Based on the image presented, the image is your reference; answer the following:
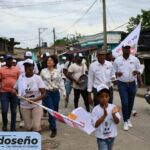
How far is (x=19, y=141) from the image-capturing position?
17.2 feet

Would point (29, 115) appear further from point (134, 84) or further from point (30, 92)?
point (134, 84)

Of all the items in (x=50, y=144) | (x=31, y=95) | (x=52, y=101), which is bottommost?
(x=50, y=144)

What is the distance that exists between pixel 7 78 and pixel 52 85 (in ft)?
3.19

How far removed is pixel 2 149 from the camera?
526 centimetres

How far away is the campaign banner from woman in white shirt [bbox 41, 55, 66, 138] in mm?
4730

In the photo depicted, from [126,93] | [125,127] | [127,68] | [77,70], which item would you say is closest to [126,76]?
[127,68]

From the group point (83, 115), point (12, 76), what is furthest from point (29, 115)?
point (83, 115)

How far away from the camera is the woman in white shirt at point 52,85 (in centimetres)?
1002

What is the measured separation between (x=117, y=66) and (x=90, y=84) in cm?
101

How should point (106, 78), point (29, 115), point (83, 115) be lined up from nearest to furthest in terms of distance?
point (83, 115)
point (29, 115)
point (106, 78)

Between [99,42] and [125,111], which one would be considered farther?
[99,42]

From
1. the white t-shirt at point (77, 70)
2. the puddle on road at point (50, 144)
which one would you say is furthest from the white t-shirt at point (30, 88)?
the white t-shirt at point (77, 70)

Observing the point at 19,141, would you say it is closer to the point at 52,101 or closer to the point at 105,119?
the point at 105,119

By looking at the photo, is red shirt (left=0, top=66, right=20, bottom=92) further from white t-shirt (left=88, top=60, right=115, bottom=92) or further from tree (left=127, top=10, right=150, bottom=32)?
tree (left=127, top=10, right=150, bottom=32)
